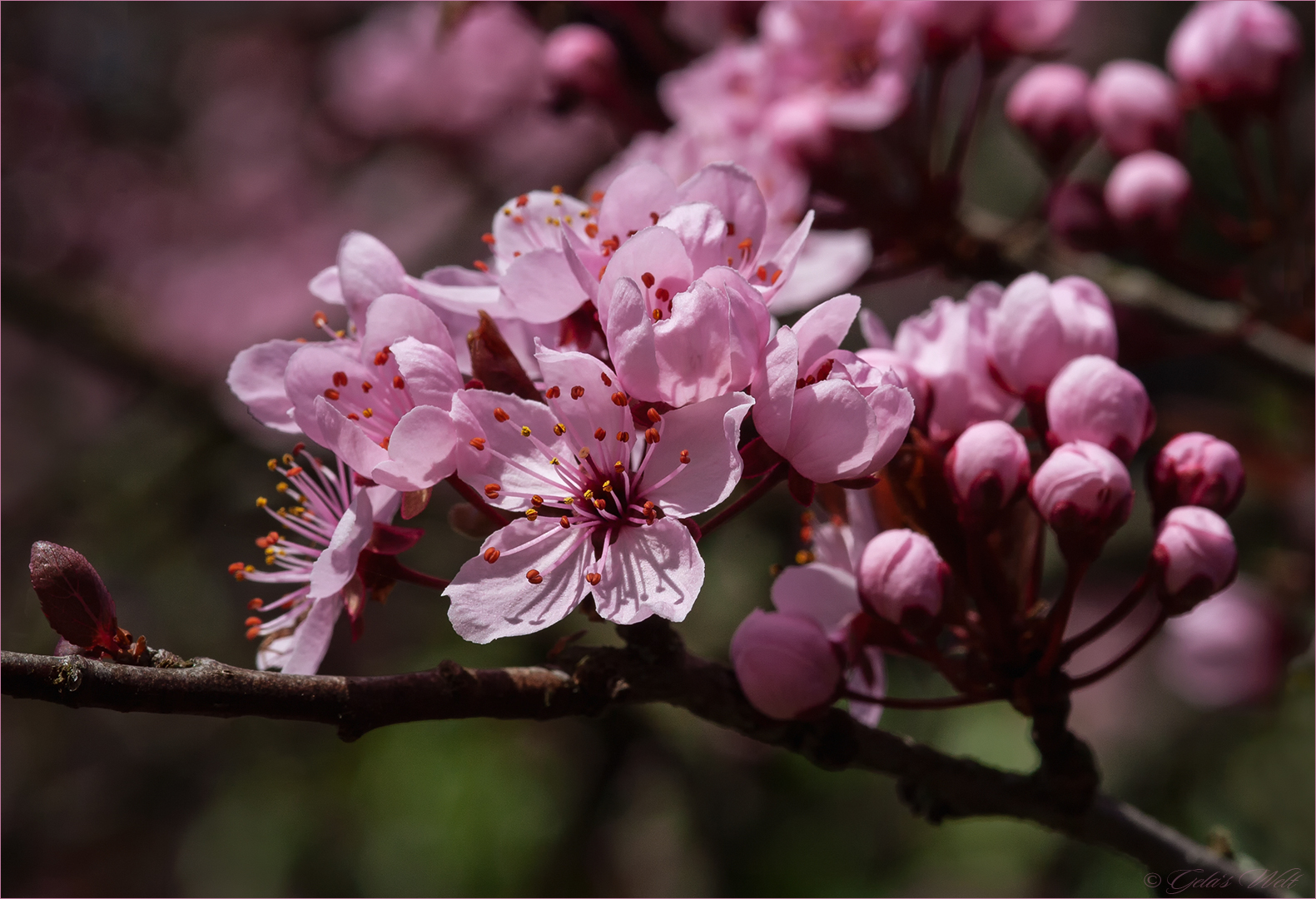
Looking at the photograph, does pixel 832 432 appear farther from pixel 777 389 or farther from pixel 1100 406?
pixel 1100 406

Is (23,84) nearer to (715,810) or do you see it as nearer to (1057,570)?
(715,810)

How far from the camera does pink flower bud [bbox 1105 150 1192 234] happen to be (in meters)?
1.83

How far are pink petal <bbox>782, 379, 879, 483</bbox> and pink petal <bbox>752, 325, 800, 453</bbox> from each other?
0.5 inches

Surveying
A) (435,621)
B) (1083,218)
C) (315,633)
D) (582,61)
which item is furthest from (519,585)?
(435,621)

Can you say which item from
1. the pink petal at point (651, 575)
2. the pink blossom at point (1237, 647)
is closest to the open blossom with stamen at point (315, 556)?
the pink petal at point (651, 575)

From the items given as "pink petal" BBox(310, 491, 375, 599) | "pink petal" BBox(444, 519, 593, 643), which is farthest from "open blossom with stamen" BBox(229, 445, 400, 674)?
"pink petal" BBox(444, 519, 593, 643)

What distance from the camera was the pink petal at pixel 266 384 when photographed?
1.07 m

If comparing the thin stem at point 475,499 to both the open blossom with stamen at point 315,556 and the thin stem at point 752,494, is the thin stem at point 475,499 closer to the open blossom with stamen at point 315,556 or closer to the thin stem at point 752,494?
the open blossom with stamen at point 315,556

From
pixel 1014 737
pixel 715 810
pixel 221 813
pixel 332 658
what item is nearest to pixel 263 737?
pixel 221 813

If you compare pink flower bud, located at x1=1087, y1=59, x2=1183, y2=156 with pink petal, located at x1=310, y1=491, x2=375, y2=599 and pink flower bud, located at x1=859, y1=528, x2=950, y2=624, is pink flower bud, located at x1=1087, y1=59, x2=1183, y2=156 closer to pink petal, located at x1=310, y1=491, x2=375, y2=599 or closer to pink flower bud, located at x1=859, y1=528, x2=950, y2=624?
pink flower bud, located at x1=859, y1=528, x2=950, y2=624

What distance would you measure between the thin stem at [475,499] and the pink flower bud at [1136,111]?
151 cm

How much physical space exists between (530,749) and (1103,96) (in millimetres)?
2168

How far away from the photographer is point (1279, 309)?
1823 mm

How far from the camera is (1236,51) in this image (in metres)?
1.88
